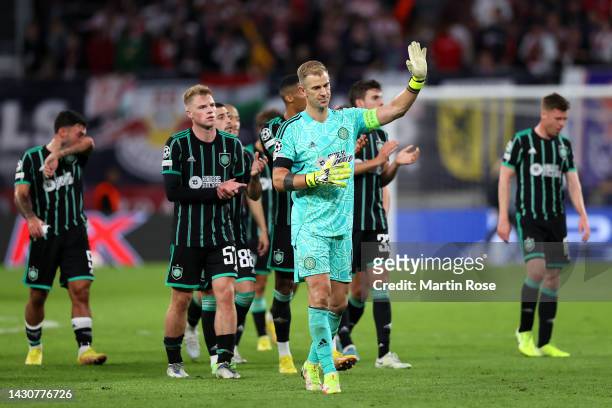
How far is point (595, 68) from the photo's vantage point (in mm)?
20734

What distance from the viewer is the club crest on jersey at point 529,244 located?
1113 cm

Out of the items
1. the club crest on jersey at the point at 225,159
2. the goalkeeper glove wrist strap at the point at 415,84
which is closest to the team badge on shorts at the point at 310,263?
the goalkeeper glove wrist strap at the point at 415,84

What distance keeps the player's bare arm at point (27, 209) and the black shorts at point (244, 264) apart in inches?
71.9

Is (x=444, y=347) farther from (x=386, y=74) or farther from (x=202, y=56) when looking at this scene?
(x=202, y=56)

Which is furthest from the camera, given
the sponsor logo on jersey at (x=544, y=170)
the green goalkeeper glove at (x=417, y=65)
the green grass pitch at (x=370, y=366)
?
the sponsor logo on jersey at (x=544, y=170)

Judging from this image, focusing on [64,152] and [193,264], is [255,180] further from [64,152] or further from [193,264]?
[64,152]

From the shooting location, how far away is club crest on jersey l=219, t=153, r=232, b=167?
951 centimetres

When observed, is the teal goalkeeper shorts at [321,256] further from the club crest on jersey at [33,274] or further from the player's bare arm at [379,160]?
the club crest on jersey at [33,274]

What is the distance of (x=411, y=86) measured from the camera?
26.1 ft

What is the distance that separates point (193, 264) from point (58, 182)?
1964 millimetres

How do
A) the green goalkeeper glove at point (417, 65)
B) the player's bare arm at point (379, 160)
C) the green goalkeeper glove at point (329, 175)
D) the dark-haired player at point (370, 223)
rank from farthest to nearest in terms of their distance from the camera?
the dark-haired player at point (370, 223) → the player's bare arm at point (379, 160) → the green goalkeeper glove at point (329, 175) → the green goalkeeper glove at point (417, 65)

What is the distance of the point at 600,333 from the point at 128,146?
12.7 m

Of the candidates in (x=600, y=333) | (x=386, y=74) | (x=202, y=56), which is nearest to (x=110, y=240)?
(x=202, y=56)

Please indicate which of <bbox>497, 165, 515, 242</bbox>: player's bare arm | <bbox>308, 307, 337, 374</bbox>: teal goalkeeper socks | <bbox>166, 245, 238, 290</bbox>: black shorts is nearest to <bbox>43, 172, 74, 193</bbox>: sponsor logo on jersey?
<bbox>166, 245, 238, 290</bbox>: black shorts
